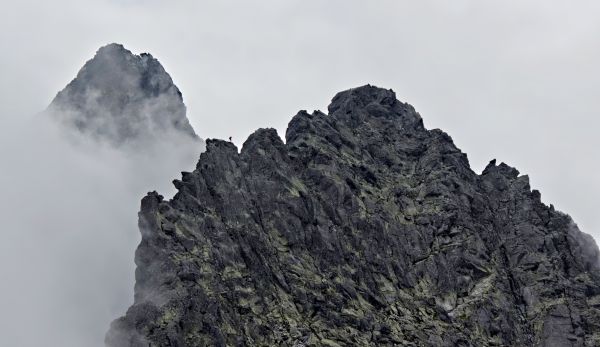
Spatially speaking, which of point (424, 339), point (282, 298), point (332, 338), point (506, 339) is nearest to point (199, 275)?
point (282, 298)

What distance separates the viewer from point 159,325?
169250mm

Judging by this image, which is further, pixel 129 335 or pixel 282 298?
pixel 282 298

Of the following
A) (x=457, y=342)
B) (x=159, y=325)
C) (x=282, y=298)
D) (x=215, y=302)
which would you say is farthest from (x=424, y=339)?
(x=159, y=325)

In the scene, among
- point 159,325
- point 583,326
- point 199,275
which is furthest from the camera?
point 583,326

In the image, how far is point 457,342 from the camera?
612 feet

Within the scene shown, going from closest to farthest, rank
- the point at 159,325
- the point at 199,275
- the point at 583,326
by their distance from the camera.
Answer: the point at 159,325, the point at 199,275, the point at 583,326

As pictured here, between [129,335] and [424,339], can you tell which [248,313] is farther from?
[424,339]

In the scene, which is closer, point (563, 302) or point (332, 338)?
point (332, 338)

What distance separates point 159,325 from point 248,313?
21.8 meters

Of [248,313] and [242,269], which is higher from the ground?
[242,269]

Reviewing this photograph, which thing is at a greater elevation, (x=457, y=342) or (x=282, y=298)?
(x=282, y=298)

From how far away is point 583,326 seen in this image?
194m

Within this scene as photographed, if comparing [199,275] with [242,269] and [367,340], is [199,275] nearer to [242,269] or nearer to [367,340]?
[242,269]

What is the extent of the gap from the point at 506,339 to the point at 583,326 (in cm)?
1885
